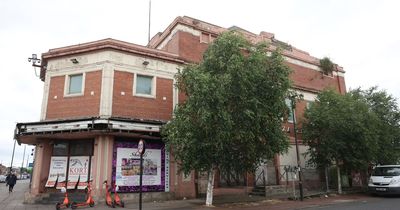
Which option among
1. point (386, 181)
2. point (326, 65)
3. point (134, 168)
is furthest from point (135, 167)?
point (326, 65)

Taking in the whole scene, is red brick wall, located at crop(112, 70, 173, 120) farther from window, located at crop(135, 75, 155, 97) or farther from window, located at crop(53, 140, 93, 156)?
window, located at crop(53, 140, 93, 156)

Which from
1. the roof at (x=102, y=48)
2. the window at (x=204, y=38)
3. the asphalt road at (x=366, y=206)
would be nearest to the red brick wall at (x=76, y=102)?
the roof at (x=102, y=48)

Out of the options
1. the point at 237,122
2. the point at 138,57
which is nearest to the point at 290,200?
the point at 237,122

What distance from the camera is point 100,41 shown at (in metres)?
18.0

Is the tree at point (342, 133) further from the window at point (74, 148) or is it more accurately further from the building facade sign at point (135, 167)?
the window at point (74, 148)

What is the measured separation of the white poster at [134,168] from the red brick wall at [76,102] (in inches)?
110

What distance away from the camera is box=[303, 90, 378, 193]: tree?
68.3 feet

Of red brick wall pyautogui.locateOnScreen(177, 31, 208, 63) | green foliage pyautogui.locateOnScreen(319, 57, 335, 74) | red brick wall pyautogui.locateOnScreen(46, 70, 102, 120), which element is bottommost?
red brick wall pyautogui.locateOnScreen(46, 70, 102, 120)

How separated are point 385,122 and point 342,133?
20.6 feet

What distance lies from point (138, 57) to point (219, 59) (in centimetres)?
565

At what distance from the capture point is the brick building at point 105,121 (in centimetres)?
1625

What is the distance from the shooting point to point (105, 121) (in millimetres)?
15430

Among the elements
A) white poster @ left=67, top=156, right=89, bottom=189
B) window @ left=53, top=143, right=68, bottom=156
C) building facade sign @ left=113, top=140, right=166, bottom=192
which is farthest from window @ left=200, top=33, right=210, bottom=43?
window @ left=53, top=143, right=68, bottom=156

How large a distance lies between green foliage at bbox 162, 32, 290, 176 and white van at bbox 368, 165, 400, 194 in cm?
768
